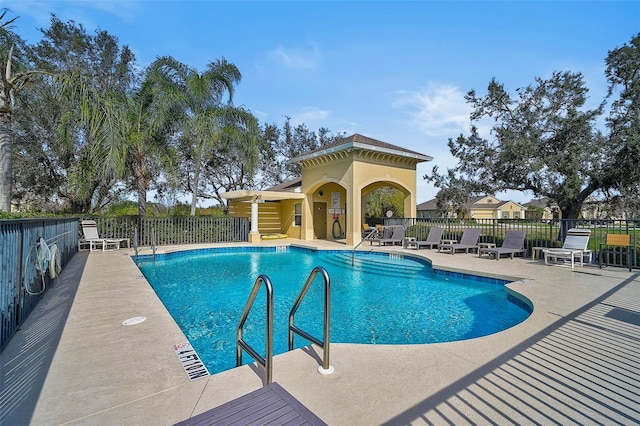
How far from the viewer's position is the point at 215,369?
391 centimetres

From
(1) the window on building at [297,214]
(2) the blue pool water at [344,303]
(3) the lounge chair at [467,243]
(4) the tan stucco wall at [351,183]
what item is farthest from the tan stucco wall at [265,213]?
(3) the lounge chair at [467,243]

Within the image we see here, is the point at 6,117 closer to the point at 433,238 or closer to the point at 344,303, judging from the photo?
the point at 344,303

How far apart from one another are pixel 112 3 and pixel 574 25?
14398 millimetres

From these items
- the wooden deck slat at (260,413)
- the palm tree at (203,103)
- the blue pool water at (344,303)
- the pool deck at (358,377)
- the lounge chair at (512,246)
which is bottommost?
the blue pool water at (344,303)

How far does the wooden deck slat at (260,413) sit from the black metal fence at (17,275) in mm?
3081

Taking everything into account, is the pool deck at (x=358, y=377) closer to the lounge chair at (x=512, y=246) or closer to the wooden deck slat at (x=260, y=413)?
the wooden deck slat at (x=260, y=413)

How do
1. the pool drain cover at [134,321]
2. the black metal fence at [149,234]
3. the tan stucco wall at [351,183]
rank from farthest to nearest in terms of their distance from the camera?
the tan stucco wall at [351,183]
the pool drain cover at [134,321]
the black metal fence at [149,234]

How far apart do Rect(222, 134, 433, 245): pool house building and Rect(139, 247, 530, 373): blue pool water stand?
17.8 ft

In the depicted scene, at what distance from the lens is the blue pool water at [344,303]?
499cm

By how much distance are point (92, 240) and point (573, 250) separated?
1667 cm

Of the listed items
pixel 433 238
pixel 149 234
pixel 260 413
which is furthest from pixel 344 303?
pixel 149 234

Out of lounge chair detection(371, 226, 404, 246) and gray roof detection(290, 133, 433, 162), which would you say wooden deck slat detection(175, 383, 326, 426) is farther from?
gray roof detection(290, 133, 433, 162)

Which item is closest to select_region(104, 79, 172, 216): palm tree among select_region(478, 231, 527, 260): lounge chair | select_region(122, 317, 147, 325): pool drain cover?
select_region(122, 317, 147, 325): pool drain cover

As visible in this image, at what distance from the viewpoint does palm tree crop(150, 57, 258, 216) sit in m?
15.0
